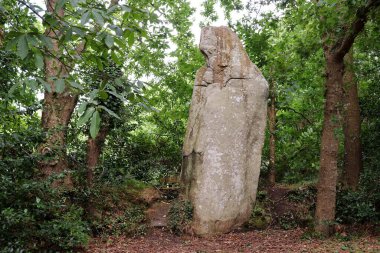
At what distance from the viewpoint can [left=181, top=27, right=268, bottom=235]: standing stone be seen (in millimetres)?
7590

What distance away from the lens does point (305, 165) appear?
1097 centimetres

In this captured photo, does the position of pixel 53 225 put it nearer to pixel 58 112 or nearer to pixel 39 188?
pixel 39 188

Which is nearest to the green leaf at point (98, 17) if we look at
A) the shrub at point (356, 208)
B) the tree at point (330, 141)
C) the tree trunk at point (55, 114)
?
the tree trunk at point (55, 114)

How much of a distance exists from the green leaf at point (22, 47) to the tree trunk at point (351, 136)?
7.79m

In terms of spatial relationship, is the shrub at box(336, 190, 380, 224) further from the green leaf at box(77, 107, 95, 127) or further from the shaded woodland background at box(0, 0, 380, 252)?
the green leaf at box(77, 107, 95, 127)

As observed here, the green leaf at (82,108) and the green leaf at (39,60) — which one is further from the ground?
the green leaf at (39,60)

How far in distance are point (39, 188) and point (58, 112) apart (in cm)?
260

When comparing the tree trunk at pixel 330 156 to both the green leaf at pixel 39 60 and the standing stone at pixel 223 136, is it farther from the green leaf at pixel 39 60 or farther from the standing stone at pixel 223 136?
the green leaf at pixel 39 60

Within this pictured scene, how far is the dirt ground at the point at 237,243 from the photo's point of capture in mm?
6078

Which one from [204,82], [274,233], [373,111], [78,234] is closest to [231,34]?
[204,82]

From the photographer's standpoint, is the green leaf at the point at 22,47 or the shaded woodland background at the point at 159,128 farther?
the shaded woodland background at the point at 159,128

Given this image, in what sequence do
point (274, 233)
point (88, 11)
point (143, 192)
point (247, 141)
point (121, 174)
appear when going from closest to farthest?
1. point (88, 11)
2. point (274, 233)
3. point (247, 141)
4. point (143, 192)
5. point (121, 174)

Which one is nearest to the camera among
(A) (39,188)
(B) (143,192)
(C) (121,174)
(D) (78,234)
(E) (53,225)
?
(A) (39,188)

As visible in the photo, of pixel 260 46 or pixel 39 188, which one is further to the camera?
pixel 260 46
